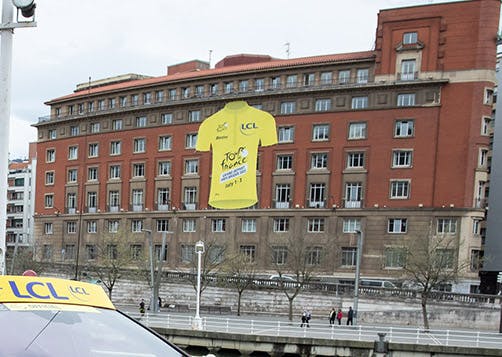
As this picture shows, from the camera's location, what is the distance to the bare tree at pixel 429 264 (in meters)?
39.0

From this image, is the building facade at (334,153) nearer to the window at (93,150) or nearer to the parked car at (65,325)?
the window at (93,150)

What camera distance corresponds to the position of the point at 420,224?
50.4 metres

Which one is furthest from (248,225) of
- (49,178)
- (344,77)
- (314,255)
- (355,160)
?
(49,178)

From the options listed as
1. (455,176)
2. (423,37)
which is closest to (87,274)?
(455,176)

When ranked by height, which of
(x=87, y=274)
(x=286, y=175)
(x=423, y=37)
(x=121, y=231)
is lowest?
(x=87, y=274)

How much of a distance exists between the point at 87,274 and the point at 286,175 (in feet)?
69.1

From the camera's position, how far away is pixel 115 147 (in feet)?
221

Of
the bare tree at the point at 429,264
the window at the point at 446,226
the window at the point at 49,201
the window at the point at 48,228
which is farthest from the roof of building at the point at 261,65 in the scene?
the bare tree at the point at 429,264

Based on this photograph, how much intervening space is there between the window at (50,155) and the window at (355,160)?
39505 millimetres

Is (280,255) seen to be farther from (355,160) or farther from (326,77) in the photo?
(326,77)

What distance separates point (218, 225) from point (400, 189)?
61.9 ft

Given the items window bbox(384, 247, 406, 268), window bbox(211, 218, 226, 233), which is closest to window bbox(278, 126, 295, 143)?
window bbox(211, 218, 226, 233)

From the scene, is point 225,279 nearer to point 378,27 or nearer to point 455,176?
point 455,176

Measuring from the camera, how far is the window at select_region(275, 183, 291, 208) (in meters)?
56.1
